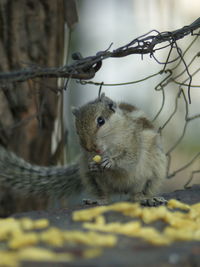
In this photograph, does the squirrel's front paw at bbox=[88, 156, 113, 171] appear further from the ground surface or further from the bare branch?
the ground surface

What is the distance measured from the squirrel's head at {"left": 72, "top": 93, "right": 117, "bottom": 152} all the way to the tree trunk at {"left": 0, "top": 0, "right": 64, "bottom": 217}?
495mm

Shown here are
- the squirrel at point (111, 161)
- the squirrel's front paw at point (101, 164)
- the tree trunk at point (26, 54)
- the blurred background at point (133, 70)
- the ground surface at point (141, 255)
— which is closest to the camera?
the ground surface at point (141, 255)

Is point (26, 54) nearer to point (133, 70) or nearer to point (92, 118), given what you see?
point (92, 118)

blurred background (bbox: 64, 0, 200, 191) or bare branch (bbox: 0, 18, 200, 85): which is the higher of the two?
bare branch (bbox: 0, 18, 200, 85)

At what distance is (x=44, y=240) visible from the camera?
7.06ft

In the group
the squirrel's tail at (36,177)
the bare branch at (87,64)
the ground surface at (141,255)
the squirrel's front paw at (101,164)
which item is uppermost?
the bare branch at (87,64)

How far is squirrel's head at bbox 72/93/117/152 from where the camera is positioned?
12.2 ft

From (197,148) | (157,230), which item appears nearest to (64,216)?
(157,230)

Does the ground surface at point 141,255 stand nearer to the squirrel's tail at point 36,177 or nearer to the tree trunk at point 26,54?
the squirrel's tail at point 36,177

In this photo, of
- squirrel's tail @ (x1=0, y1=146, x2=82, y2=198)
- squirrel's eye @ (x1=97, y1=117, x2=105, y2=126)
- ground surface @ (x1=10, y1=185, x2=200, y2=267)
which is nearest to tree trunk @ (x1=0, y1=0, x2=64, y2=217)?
squirrel's tail @ (x1=0, y1=146, x2=82, y2=198)

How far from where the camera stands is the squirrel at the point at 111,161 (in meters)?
3.81

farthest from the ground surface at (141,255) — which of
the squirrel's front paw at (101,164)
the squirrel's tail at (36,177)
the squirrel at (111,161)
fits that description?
the squirrel's tail at (36,177)

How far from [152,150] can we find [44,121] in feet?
3.45

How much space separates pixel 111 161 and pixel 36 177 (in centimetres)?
55
